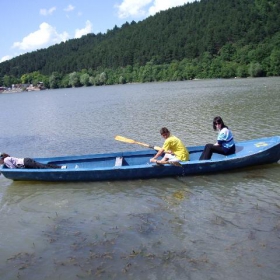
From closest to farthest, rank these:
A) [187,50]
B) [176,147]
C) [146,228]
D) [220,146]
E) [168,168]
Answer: [146,228] → [168,168] → [176,147] → [220,146] → [187,50]

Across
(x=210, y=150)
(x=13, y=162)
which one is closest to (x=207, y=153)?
(x=210, y=150)

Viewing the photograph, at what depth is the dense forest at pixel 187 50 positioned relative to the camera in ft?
315

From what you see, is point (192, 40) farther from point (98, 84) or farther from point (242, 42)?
point (98, 84)

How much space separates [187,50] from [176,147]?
120973mm

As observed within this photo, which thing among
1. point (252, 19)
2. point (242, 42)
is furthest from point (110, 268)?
point (252, 19)

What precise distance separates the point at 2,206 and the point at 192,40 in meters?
131

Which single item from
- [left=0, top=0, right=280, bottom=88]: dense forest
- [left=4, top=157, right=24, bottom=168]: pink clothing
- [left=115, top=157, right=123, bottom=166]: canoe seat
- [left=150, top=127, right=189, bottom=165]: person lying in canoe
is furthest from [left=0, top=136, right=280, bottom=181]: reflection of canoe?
[left=0, top=0, right=280, bottom=88]: dense forest

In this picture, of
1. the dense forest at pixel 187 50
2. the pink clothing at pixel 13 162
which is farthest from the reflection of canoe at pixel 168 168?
the dense forest at pixel 187 50

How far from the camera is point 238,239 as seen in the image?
6938 mm

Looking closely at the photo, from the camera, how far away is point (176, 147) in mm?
10883

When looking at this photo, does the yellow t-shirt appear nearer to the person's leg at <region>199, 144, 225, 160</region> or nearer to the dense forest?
the person's leg at <region>199, 144, 225, 160</region>

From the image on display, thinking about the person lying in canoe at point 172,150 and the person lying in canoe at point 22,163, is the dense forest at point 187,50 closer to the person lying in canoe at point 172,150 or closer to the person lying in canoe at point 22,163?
the person lying in canoe at point 172,150

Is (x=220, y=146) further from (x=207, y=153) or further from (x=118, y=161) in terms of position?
(x=118, y=161)

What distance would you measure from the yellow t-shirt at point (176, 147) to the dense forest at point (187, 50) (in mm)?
74752
